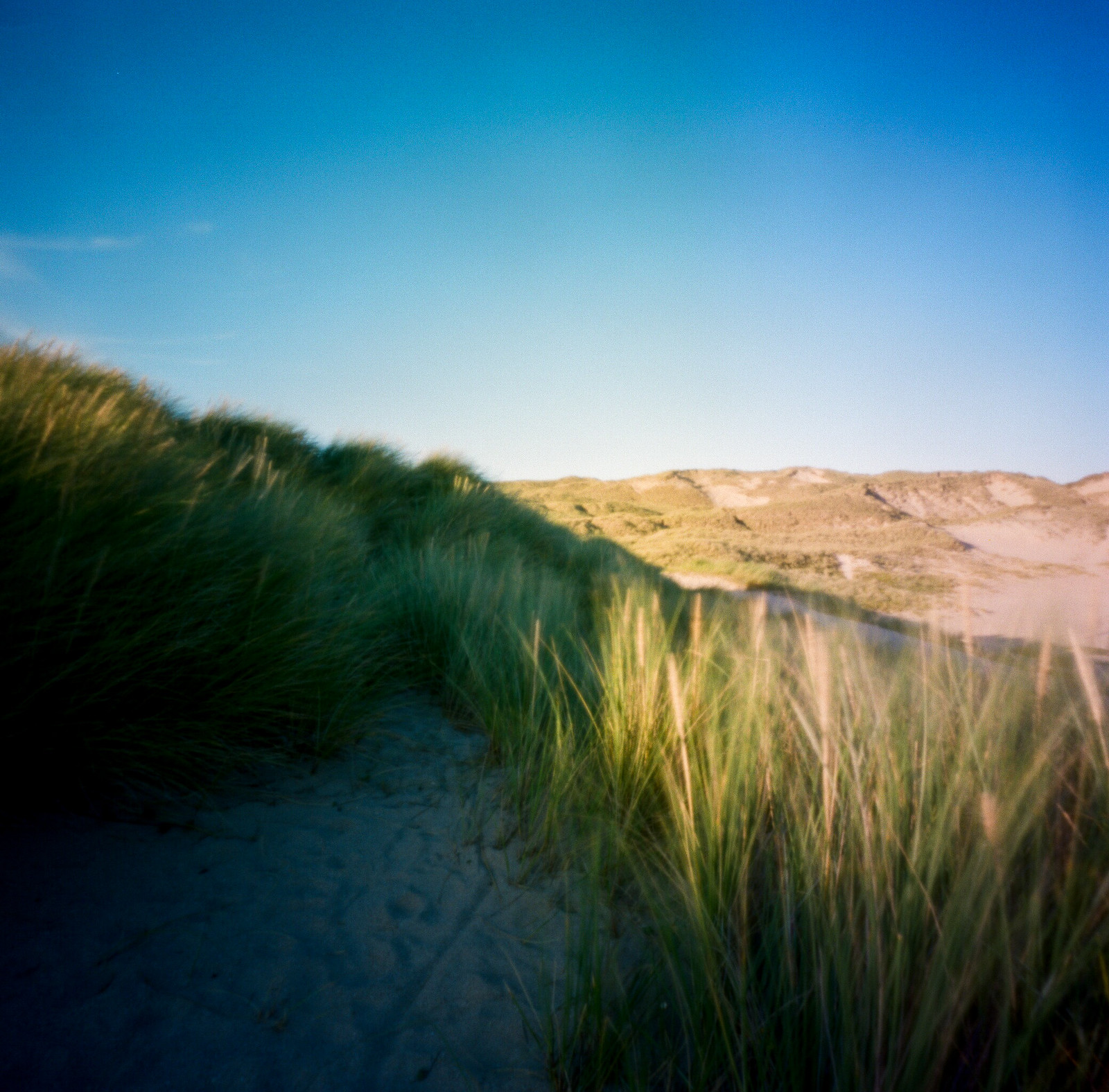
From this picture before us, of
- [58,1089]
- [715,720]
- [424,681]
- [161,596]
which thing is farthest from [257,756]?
[715,720]

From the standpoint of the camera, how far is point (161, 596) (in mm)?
1691

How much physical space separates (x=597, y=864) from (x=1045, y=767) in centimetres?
111

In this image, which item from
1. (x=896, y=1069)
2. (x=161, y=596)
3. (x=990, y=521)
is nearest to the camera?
(x=896, y=1069)

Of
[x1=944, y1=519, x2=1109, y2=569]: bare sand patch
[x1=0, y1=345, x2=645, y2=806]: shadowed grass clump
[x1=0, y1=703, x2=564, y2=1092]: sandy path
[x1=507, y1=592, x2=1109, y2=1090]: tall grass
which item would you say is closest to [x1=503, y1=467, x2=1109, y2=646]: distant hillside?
[x1=944, y1=519, x2=1109, y2=569]: bare sand patch

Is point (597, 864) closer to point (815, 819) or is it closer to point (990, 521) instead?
point (815, 819)

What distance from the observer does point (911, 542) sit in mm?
11188

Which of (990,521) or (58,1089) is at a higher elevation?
(990,521)

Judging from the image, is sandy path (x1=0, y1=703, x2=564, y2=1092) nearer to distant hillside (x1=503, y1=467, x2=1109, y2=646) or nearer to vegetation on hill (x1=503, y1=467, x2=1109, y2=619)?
distant hillside (x1=503, y1=467, x2=1109, y2=646)

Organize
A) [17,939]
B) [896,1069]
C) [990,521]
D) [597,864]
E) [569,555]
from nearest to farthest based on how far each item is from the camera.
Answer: [896,1069] → [17,939] → [597,864] → [569,555] → [990,521]

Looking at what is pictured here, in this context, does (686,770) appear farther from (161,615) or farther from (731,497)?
(731,497)

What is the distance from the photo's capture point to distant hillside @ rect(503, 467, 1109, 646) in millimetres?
3000

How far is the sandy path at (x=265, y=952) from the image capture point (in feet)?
3.32

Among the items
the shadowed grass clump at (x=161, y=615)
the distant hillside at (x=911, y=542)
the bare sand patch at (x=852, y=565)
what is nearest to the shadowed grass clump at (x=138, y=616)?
the shadowed grass clump at (x=161, y=615)

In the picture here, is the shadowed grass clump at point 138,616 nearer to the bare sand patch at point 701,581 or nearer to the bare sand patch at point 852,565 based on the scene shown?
the bare sand patch at point 701,581
